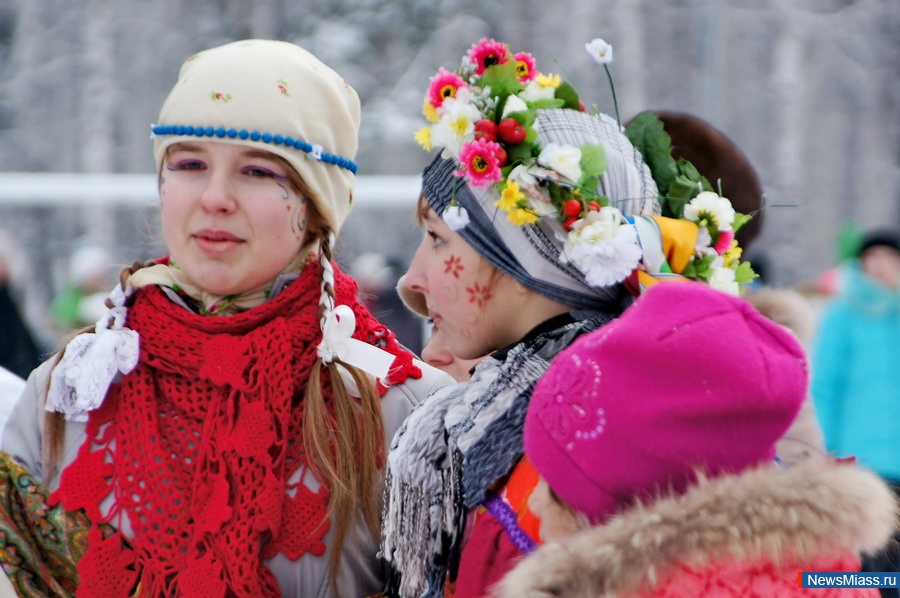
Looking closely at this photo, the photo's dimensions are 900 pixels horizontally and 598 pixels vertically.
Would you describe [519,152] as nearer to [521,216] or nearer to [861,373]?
[521,216]

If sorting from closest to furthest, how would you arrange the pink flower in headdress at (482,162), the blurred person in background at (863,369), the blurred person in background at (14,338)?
the pink flower in headdress at (482,162) < the blurred person in background at (863,369) < the blurred person in background at (14,338)

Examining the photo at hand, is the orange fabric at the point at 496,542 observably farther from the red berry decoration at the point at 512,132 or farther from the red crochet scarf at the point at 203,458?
the red berry decoration at the point at 512,132

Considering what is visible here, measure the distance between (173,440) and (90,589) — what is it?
12.0 inches

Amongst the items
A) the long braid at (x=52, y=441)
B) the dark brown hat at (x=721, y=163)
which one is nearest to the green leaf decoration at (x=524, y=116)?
the dark brown hat at (x=721, y=163)

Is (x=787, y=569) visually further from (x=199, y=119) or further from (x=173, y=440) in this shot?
(x=199, y=119)

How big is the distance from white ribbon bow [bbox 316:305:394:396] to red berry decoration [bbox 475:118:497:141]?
1.54 ft

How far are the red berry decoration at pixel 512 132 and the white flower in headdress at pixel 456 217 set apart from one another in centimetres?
14

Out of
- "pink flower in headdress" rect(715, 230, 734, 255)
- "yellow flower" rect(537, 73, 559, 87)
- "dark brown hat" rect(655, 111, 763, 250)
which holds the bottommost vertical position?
"dark brown hat" rect(655, 111, 763, 250)

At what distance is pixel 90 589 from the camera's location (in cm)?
181

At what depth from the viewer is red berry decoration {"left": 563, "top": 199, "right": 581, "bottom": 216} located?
1.65 m

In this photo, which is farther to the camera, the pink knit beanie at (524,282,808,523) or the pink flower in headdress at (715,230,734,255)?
the pink flower in headdress at (715,230,734,255)

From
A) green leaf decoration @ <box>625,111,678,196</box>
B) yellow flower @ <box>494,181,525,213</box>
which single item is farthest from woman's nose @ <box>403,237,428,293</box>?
green leaf decoration @ <box>625,111,678,196</box>

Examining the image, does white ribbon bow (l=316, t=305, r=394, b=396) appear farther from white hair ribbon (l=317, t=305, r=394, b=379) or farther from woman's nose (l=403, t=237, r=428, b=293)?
woman's nose (l=403, t=237, r=428, b=293)

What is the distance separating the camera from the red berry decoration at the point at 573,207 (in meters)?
1.65
